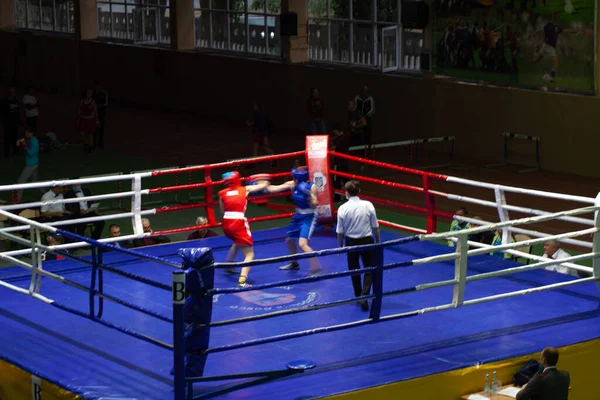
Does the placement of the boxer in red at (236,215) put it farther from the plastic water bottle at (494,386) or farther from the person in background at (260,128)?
the person in background at (260,128)

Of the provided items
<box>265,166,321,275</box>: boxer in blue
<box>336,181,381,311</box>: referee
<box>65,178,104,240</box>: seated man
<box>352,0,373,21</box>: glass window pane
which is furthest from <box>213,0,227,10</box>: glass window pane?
<box>336,181,381,311</box>: referee

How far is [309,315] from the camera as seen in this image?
1198 cm

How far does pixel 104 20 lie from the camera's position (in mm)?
38031

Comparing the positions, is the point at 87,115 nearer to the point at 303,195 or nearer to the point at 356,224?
the point at 303,195

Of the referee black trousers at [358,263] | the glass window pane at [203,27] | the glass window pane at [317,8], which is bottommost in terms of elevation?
the referee black trousers at [358,263]

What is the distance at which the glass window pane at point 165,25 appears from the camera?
3543cm

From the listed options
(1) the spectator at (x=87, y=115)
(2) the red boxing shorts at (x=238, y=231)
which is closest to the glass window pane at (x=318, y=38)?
(1) the spectator at (x=87, y=115)

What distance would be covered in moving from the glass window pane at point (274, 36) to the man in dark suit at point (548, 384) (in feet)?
72.9

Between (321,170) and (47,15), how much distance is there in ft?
91.6

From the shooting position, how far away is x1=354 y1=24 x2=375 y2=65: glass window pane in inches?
1136

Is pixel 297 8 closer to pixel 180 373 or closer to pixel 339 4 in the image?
pixel 339 4

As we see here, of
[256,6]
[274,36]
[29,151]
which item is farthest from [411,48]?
[29,151]

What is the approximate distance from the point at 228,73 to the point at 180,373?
23597mm

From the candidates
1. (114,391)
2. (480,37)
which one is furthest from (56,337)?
(480,37)
